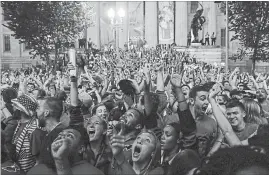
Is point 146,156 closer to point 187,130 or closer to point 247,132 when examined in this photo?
point 187,130

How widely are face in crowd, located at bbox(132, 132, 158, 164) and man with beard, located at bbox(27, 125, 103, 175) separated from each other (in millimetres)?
308

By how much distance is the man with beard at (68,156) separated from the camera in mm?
3045

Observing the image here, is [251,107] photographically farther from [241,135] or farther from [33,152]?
[33,152]

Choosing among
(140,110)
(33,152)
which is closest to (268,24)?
(140,110)

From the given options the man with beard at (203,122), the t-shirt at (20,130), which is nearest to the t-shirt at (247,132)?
the man with beard at (203,122)

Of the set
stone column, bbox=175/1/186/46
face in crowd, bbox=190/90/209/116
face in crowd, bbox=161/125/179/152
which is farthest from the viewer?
stone column, bbox=175/1/186/46

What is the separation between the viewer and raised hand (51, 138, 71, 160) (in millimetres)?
3037

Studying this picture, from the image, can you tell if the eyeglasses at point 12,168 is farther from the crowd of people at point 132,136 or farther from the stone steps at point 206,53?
the stone steps at point 206,53

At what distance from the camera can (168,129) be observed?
3.40 meters

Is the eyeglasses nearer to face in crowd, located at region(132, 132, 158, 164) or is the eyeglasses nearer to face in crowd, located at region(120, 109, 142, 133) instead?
face in crowd, located at region(120, 109, 142, 133)

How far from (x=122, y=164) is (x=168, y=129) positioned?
2.26 ft

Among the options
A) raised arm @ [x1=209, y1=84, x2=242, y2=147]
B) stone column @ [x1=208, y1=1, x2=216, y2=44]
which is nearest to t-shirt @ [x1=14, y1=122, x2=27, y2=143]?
raised arm @ [x1=209, y1=84, x2=242, y2=147]

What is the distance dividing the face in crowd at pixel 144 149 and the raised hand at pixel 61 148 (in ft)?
1.61

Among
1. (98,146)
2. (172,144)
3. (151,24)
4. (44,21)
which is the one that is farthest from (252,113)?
(151,24)
